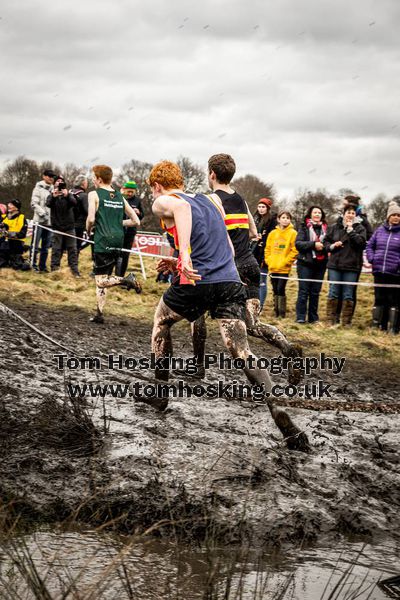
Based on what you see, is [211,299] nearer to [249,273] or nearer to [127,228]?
[249,273]

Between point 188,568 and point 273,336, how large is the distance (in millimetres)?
4252

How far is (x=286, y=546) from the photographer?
13.2 ft

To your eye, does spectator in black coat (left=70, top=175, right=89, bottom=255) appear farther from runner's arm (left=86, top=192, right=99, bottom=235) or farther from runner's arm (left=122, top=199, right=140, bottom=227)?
runner's arm (left=86, top=192, right=99, bottom=235)

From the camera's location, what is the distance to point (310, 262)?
528 inches

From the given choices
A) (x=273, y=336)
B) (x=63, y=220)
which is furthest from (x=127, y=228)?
(x=273, y=336)

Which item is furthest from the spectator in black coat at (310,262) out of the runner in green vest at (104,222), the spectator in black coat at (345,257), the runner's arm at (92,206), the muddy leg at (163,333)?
the muddy leg at (163,333)

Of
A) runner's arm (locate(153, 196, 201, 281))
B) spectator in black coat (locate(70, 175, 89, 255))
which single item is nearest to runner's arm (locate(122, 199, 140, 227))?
runner's arm (locate(153, 196, 201, 281))

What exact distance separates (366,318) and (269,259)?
2.18 m

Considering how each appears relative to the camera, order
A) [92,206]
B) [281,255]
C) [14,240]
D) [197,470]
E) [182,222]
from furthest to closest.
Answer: [14,240] < [281,255] < [92,206] < [182,222] < [197,470]

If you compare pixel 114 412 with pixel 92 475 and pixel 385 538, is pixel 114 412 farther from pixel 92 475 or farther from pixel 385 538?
pixel 385 538

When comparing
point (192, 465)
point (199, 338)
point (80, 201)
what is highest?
point (80, 201)

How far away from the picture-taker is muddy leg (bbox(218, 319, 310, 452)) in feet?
17.5

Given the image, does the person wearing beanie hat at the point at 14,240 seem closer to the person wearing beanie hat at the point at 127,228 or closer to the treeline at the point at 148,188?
the person wearing beanie hat at the point at 127,228

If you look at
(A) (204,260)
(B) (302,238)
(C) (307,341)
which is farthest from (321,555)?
(B) (302,238)
